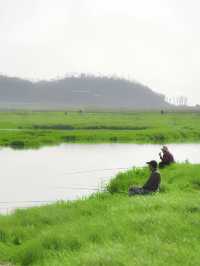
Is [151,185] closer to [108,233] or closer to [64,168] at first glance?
[108,233]

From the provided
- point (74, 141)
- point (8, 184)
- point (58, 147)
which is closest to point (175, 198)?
point (8, 184)

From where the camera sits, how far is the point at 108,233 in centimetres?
1205

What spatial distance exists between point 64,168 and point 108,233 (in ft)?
71.1

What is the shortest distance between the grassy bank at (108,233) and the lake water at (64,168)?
478 centimetres

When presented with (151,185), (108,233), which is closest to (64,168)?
(151,185)

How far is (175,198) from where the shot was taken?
15.7m

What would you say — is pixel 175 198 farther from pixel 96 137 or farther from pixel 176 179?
pixel 96 137

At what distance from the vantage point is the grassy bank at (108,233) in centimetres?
1019

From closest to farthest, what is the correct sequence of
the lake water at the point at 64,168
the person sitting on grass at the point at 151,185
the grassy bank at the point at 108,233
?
the grassy bank at the point at 108,233
the person sitting on grass at the point at 151,185
the lake water at the point at 64,168

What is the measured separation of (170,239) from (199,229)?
108cm

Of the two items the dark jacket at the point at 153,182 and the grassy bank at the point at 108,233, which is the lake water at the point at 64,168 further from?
the dark jacket at the point at 153,182

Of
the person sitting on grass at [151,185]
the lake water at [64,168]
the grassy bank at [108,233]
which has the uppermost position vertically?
the person sitting on grass at [151,185]

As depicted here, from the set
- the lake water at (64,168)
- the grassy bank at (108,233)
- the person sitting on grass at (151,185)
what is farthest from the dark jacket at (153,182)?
the lake water at (64,168)

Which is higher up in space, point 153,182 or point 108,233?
point 153,182
